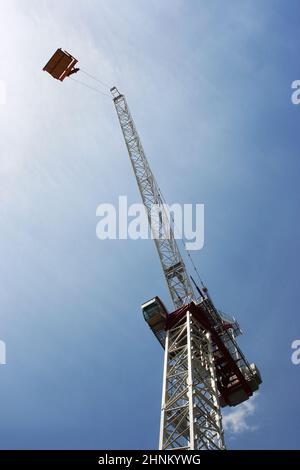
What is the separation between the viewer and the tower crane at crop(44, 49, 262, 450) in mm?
26719

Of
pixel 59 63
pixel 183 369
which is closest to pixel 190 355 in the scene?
pixel 183 369

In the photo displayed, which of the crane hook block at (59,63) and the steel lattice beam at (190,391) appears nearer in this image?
the steel lattice beam at (190,391)

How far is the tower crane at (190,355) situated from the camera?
87.7 ft

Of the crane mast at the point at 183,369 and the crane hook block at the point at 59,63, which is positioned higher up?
the crane hook block at the point at 59,63

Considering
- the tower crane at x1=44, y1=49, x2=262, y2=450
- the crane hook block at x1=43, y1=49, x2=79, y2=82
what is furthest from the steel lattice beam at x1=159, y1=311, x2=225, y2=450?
the crane hook block at x1=43, y1=49, x2=79, y2=82

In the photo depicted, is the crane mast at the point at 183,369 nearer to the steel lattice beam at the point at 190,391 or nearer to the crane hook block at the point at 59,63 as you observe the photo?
the steel lattice beam at the point at 190,391

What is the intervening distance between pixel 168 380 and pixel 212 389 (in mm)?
3035

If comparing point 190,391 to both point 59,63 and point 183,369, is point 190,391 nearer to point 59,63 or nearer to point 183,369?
point 183,369

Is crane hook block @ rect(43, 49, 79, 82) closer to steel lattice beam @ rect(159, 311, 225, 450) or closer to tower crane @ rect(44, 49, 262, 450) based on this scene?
tower crane @ rect(44, 49, 262, 450)

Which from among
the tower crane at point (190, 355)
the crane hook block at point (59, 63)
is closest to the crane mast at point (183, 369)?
the tower crane at point (190, 355)

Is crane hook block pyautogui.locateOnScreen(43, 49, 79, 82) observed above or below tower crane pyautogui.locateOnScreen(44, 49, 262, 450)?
above
